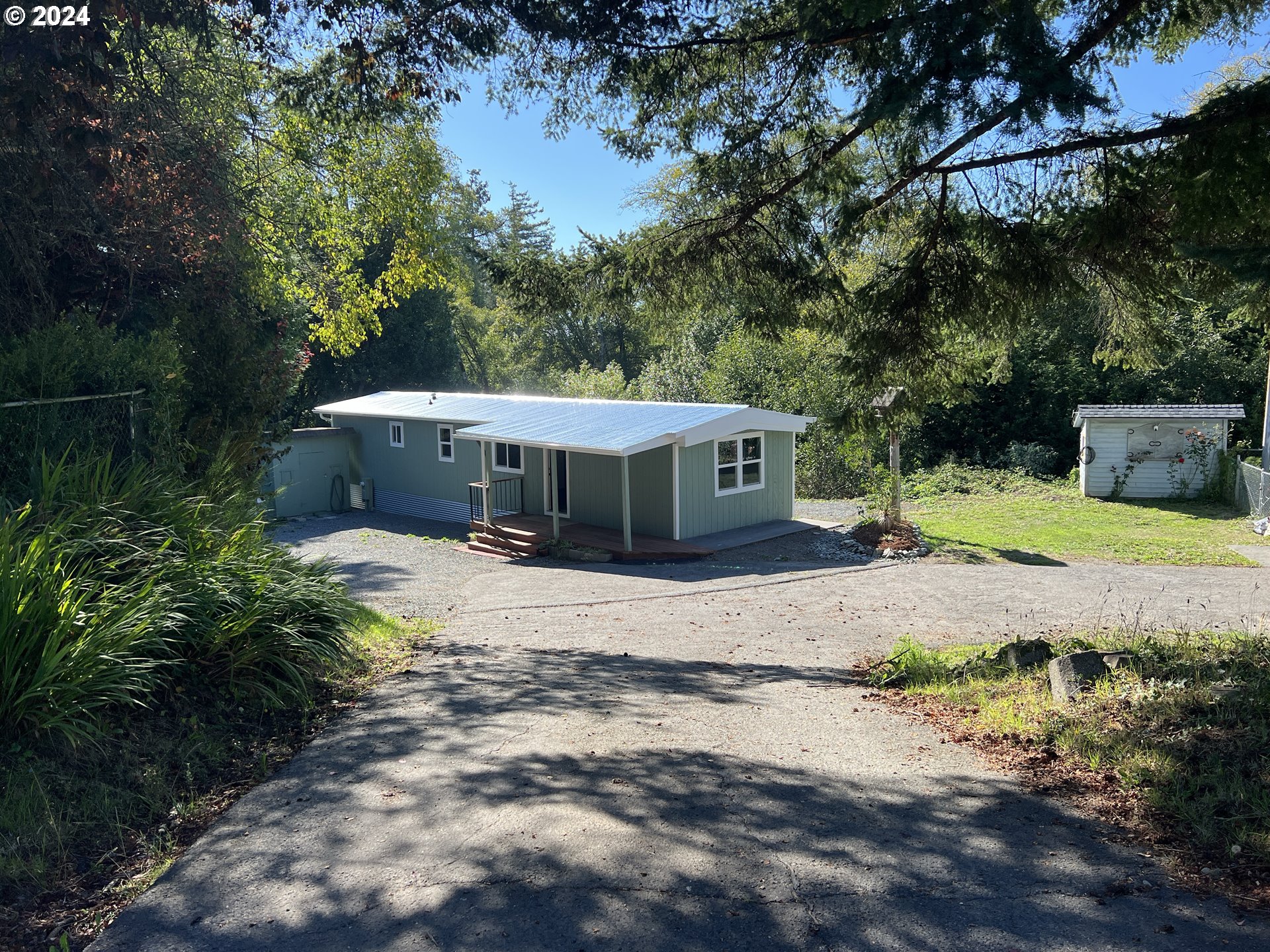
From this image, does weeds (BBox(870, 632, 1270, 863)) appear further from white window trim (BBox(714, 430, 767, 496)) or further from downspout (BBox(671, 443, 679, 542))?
white window trim (BBox(714, 430, 767, 496))

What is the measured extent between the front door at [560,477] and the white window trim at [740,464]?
11.2 feet

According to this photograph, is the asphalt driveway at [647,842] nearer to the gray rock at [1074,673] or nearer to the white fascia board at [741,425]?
the gray rock at [1074,673]

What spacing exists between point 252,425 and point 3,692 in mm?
5399

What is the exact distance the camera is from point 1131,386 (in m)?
25.1

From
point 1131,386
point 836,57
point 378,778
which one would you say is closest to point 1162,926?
point 378,778

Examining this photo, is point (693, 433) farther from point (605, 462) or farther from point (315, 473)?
point (315, 473)

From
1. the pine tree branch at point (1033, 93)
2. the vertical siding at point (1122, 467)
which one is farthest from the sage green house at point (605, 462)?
the pine tree branch at point (1033, 93)

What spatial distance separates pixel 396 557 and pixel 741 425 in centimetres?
725

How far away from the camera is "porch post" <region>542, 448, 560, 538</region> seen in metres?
17.4

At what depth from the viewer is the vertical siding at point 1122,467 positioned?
848 inches

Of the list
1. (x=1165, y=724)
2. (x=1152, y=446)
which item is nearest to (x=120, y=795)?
(x=1165, y=724)

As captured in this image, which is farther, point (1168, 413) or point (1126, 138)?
point (1168, 413)

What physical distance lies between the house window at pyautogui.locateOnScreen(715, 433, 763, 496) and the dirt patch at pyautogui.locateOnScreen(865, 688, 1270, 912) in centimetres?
1174

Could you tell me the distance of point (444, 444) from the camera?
A: 2256 centimetres
